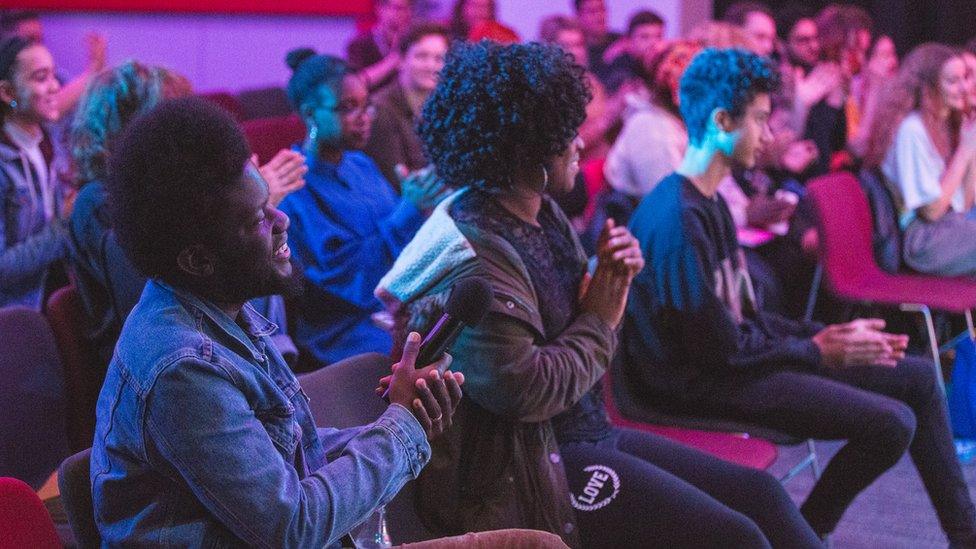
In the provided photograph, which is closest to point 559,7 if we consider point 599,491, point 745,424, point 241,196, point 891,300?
point 891,300

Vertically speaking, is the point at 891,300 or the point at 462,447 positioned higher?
the point at 462,447

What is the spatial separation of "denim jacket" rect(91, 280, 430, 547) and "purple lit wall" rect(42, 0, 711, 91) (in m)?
5.45

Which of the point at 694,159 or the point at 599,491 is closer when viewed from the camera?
the point at 599,491

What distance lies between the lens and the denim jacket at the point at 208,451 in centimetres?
120

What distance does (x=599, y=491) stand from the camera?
6.28 ft

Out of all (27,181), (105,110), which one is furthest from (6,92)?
(105,110)

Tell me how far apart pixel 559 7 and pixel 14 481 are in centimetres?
664

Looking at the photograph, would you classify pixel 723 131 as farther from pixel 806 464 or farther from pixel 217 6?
pixel 217 6

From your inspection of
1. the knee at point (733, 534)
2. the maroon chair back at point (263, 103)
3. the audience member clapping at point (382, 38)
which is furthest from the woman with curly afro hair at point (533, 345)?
the maroon chair back at point (263, 103)

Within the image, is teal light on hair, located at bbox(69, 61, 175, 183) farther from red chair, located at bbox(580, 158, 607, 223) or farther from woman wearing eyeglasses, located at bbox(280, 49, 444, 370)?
red chair, located at bbox(580, 158, 607, 223)

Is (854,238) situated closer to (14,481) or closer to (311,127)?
(311,127)

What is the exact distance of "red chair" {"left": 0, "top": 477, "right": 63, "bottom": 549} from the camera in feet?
4.34

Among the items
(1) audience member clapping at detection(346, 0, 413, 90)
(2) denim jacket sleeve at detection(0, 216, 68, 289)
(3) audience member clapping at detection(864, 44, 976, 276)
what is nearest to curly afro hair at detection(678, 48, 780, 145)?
(3) audience member clapping at detection(864, 44, 976, 276)

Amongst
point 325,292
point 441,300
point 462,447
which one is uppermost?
point 441,300
